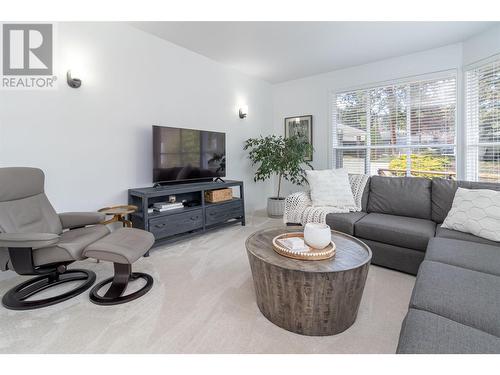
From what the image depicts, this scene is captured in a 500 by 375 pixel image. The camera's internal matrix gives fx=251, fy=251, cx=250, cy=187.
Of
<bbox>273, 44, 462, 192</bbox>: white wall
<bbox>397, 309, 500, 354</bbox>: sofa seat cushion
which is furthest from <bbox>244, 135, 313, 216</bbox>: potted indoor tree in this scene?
<bbox>397, 309, 500, 354</bbox>: sofa seat cushion

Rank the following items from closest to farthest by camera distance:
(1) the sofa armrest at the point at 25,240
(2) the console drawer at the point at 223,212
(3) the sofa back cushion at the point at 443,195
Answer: (1) the sofa armrest at the point at 25,240 → (3) the sofa back cushion at the point at 443,195 → (2) the console drawer at the point at 223,212

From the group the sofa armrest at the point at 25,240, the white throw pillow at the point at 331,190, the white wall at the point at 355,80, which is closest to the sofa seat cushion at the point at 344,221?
the white throw pillow at the point at 331,190

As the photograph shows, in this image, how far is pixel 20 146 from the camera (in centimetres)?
221

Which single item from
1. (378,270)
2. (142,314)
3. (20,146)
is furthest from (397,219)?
(20,146)

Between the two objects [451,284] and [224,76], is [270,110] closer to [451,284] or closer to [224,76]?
[224,76]

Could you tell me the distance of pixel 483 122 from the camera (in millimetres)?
3119

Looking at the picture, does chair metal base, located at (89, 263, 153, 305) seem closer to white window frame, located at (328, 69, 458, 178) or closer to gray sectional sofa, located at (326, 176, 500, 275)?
gray sectional sofa, located at (326, 176, 500, 275)

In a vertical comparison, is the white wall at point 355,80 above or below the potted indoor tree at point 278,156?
above

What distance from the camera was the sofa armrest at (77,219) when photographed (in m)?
2.16

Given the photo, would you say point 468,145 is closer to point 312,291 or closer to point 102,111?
point 312,291

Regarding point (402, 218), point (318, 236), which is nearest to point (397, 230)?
point (402, 218)

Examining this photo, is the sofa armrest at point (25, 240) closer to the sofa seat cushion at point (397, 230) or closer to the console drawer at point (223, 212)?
the console drawer at point (223, 212)

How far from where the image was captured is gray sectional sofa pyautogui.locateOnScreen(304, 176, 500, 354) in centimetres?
91

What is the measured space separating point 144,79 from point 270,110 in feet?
8.92
